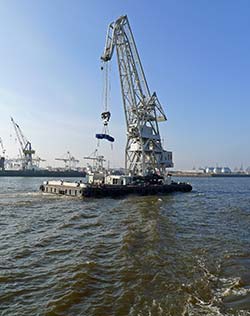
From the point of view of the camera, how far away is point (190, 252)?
57.4ft

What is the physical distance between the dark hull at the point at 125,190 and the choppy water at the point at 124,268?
76.7ft

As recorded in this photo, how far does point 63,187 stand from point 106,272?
42295mm

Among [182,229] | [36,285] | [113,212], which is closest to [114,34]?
[113,212]

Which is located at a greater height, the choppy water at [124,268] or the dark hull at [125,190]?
the dark hull at [125,190]

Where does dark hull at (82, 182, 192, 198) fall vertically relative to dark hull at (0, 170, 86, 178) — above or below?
below

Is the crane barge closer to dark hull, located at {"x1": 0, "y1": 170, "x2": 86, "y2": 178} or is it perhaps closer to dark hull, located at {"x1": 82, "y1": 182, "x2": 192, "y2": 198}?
dark hull, located at {"x1": 82, "y1": 182, "x2": 192, "y2": 198}

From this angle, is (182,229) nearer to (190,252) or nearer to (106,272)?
(190,252)

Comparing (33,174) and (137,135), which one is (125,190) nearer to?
(137,135)

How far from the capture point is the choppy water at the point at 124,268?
1072 centimetres

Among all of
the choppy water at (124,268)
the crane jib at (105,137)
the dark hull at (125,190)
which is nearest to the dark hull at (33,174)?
the crane jib at (105,137)

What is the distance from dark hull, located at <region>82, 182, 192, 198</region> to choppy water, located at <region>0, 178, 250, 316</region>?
76.7ft

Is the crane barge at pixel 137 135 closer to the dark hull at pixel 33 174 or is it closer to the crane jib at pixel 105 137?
the crane jib at pixel 105 137

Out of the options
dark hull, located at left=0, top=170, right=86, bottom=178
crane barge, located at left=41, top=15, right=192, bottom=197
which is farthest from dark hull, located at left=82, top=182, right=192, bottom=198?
dark hull, located at left=0, top=170, right=86, bottom=178

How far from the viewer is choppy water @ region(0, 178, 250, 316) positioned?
1072 centimetres
